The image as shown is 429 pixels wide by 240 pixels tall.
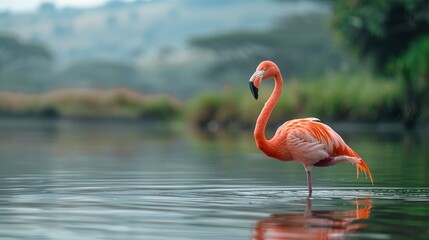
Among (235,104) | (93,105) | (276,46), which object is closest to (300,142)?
(235,104)

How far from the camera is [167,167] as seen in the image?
16344 millimetres

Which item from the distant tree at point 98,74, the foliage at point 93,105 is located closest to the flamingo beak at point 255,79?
the foliage at point 93,105

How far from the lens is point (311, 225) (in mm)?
8414

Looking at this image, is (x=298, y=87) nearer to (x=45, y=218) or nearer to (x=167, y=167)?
(x=167, y=167)

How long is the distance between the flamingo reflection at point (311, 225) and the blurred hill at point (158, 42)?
→ 216ft

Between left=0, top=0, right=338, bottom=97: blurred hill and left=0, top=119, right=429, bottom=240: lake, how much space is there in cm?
5813

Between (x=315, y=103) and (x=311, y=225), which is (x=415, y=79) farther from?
(x=311, y=225)

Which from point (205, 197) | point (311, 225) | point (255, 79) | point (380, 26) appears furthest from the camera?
point (380, 26)

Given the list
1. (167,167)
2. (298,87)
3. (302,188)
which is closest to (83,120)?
(298,87)

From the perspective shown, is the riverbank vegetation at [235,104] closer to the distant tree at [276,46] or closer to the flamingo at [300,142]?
the flamingo at [300,142]

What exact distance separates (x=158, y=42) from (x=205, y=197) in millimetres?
128079

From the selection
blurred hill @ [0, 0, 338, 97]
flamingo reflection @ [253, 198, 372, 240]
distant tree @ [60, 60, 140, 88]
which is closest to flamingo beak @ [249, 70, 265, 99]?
flamingo reflection @ [253, 198, 372, 240]

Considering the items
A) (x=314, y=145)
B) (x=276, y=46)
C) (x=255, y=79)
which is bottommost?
(x=314, y=145)

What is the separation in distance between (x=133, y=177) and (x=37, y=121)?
36766mm
